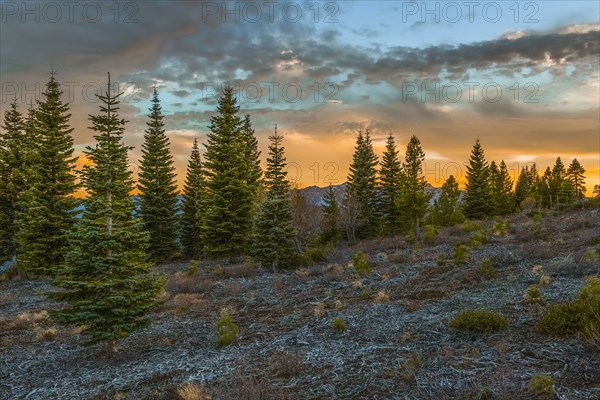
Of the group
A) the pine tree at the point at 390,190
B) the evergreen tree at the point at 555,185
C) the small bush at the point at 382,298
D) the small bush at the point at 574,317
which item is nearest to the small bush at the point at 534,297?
the small bush at the point at 574,317

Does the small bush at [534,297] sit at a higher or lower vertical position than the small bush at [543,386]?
higher

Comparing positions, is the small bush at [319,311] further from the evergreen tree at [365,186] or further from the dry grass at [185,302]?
the evergreen tree at [365,186]

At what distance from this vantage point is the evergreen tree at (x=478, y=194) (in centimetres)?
5691

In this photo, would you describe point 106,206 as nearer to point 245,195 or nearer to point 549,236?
point 549,236

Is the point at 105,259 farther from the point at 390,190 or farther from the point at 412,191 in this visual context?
the point at 390,190

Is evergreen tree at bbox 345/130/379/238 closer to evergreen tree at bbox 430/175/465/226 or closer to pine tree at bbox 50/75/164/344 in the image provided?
evergreen tree at bbox 430/175/465/226

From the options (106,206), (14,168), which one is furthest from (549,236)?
(14,168)

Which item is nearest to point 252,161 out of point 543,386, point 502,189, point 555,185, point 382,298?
point 382,298

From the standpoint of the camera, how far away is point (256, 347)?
980 centimetres

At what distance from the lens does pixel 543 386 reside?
18.4ft

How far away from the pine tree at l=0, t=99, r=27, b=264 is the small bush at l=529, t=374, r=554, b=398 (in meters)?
35.4

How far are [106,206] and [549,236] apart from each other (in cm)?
2008

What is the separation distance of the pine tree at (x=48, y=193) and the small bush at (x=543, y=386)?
2935cm

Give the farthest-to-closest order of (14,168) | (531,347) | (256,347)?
(14,168), (256,347), (531,347)
